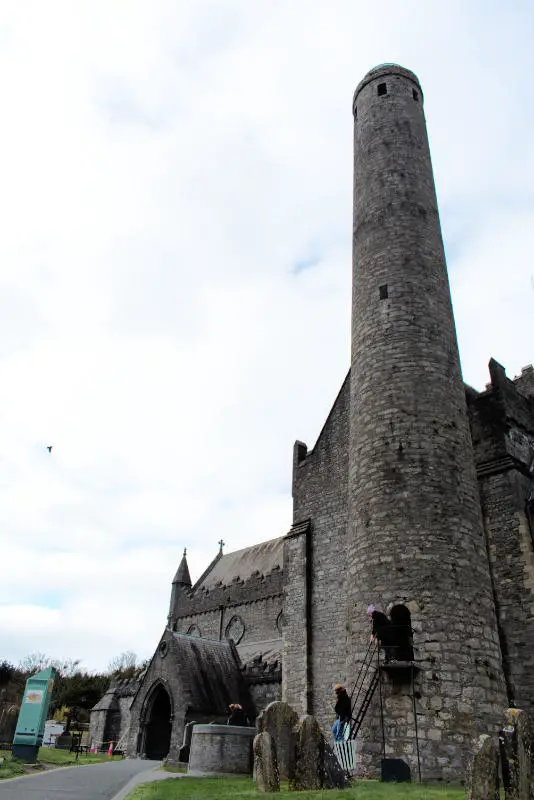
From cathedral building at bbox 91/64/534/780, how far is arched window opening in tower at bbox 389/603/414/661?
57 millimetres

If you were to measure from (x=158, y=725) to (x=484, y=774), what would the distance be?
2300 cm

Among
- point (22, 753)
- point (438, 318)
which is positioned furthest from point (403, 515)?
point (22, 753)

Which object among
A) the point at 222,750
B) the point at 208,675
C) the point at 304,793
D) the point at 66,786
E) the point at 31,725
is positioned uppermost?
the point at 208,675

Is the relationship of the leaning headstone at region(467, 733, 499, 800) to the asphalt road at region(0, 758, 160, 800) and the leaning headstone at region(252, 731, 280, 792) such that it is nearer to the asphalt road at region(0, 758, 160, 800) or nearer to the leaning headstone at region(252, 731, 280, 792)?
the leaning headstone at region(252, 731, 280, 792)

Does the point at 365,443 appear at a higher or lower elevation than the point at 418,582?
higher

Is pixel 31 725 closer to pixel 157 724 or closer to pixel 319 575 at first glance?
pixel 319 575

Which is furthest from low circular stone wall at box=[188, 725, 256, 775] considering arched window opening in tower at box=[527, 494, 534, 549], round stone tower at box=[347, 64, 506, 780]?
arched window opening in tower at box=[527, 494, 534, 549]

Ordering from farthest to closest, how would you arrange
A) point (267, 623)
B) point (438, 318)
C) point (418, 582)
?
1. point (267, 623)
2. point (438, 318)
3. point (418, 582)

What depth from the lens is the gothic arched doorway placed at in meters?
25.5

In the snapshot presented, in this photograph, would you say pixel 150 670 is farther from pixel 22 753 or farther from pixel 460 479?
pixel 460 479

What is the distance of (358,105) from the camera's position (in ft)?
64.5

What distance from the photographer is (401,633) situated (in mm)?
11656

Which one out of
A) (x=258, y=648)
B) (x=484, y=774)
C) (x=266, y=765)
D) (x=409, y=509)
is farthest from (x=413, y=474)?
(x=258, y=648)

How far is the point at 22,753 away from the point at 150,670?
10604mm
